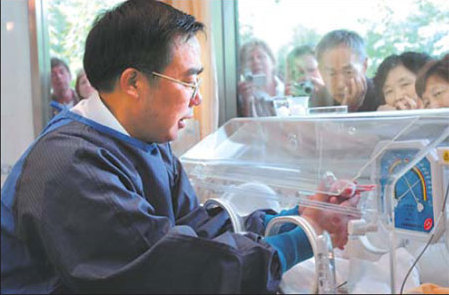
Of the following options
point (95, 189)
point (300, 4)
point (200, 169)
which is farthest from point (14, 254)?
point (300, 4)

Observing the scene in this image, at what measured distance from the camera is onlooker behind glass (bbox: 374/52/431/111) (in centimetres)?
202

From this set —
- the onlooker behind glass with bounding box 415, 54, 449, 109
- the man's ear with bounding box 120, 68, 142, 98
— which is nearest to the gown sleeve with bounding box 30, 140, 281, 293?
the man's ear with bounding box 120, 68, 142, 98

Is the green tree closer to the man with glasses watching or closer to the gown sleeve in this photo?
the man with glasses watching

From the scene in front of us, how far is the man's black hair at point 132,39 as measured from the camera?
3.68 ft

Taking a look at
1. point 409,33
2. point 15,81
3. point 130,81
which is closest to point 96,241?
point 130,81

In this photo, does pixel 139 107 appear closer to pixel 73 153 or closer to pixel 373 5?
pixel 73 153

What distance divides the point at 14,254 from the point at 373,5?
192 centimetres

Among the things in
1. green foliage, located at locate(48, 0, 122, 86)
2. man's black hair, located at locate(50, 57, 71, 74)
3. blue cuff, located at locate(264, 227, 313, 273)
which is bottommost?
blue cuff, located at locate(264, 227, 313, 273)

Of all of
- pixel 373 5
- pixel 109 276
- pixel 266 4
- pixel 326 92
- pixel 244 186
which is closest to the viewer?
pixel 109 276

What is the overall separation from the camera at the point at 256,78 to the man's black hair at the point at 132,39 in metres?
1.61

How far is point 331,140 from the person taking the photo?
5.15 feet

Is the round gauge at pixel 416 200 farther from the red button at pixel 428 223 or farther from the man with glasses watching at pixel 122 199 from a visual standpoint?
the man with glasses watching at pixel 122 199

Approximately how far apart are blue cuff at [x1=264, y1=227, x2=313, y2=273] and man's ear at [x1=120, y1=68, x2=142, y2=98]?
1.60ft

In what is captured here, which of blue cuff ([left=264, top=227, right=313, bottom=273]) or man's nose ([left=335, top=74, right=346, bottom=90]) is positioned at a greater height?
man's nose ([left=335, top=74, right=346, bottom=90])
